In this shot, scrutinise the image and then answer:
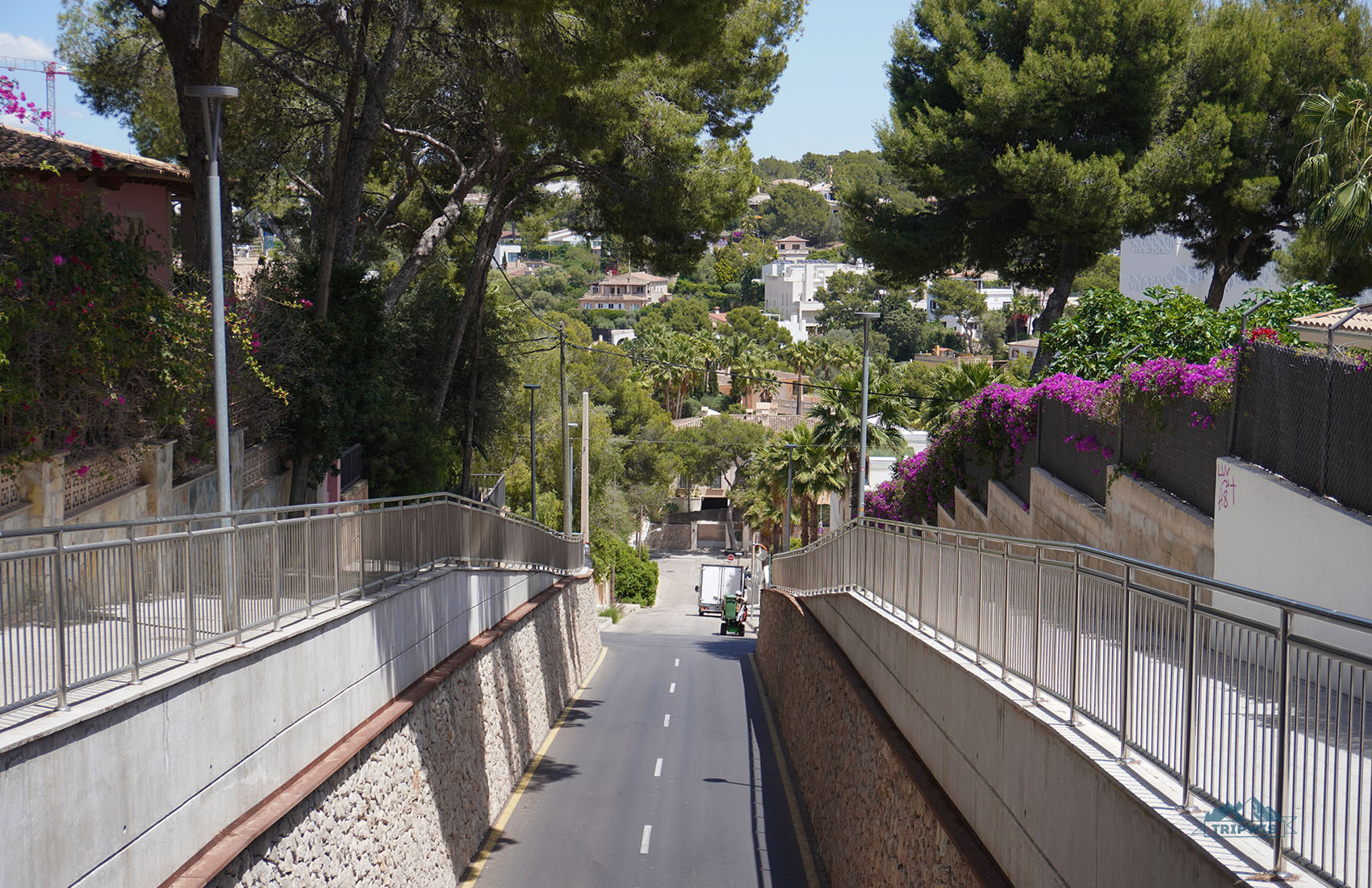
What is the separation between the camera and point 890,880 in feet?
36.6

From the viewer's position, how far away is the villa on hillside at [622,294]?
175375 millimetres

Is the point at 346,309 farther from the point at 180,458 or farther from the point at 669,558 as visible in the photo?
the point at 669,558

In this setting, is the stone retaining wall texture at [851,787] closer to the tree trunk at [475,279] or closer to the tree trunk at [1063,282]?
the tree trunk at [1063,282]

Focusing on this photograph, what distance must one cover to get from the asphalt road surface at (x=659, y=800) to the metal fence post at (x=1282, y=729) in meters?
11.1

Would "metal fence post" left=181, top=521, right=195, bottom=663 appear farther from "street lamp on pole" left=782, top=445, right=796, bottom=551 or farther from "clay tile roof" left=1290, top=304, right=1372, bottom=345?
"street lamp on pole" left=782, top=445, right=796, bottom=551

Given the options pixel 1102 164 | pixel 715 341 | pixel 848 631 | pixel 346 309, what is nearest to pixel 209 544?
pixel 848 631

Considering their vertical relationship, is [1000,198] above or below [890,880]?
above

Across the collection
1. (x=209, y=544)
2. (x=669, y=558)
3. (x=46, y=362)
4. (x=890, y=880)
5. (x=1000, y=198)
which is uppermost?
(x=1000, y=198)

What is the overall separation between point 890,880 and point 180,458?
12359 mm

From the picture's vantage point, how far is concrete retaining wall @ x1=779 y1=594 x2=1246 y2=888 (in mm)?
5527

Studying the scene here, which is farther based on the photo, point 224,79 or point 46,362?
point 224,79

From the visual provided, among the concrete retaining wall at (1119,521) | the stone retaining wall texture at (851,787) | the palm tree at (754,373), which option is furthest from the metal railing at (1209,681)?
the palm tree at (754,373)

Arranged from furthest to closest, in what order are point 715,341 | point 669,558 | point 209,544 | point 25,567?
1. point 715,341
2. point 669,558
3. point 209,544
4. point 25,567

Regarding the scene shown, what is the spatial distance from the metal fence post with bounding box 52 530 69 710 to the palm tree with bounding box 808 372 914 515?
34.0 meters
